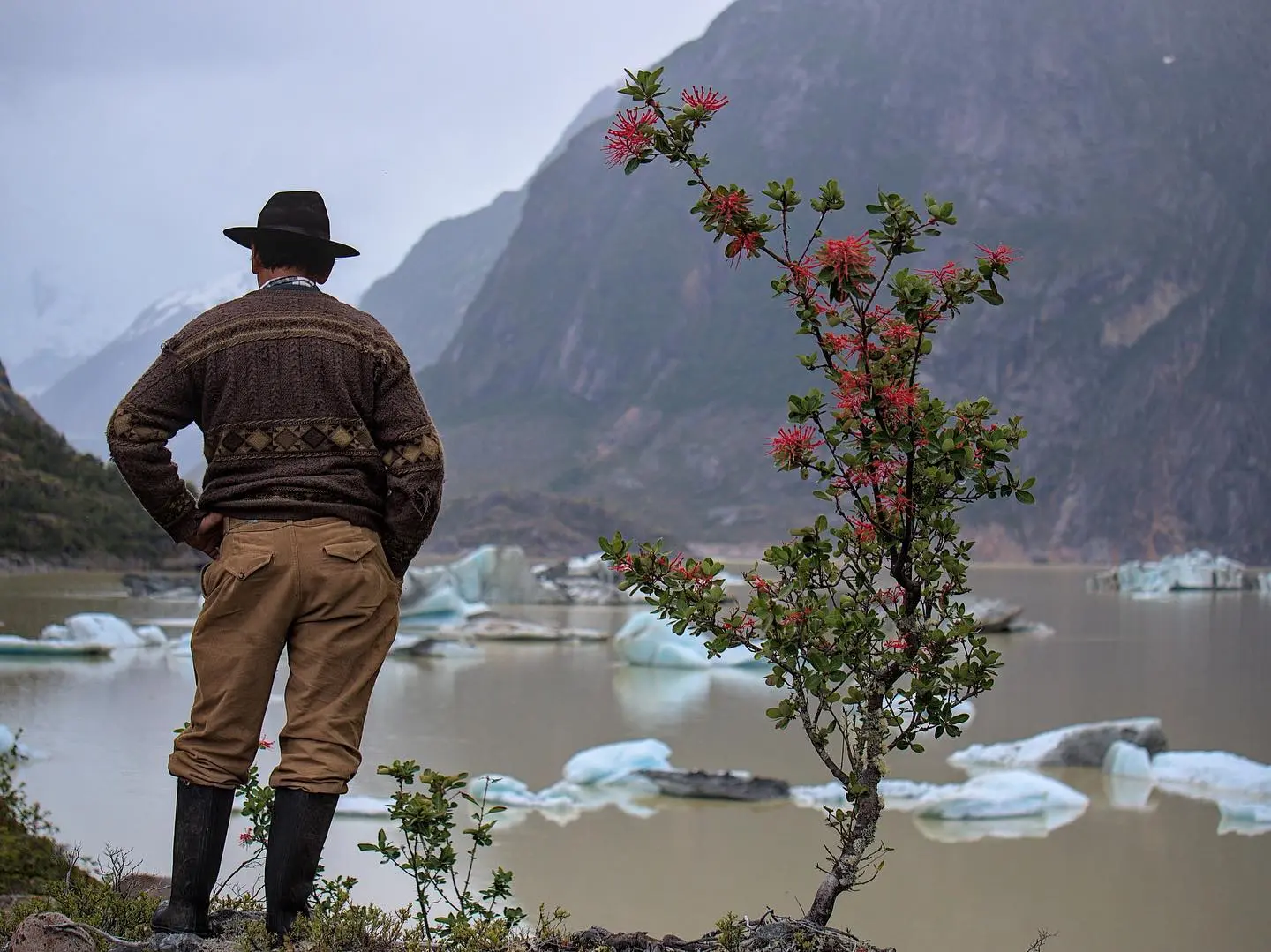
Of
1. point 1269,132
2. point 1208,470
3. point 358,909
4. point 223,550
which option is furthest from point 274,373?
point 1269,132

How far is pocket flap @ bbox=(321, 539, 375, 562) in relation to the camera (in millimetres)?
2861

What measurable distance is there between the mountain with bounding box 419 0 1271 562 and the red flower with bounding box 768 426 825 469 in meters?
74.3

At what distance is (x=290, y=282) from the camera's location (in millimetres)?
3049

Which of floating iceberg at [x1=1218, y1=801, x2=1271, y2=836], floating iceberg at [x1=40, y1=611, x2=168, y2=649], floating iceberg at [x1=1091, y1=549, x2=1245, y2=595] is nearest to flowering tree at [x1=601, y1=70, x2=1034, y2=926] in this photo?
floating iceberg at [x1=1218, y1=801, x2=1271, y2=836]

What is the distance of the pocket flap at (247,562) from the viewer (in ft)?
9.25

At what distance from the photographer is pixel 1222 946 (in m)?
5.32

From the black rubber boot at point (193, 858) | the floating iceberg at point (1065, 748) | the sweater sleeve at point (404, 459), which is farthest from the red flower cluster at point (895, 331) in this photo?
the floating iceberg at point (1065, 748)

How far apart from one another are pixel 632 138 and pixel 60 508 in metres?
29.1

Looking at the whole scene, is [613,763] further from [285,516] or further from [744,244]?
[744,244]

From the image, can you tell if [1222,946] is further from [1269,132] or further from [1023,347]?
[1269,132]

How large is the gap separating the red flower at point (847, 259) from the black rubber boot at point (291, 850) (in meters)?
1.45

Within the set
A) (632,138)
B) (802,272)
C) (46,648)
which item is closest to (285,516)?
(632,138)

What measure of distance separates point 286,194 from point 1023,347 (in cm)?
8986

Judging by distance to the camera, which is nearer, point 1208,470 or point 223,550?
point 223,550
